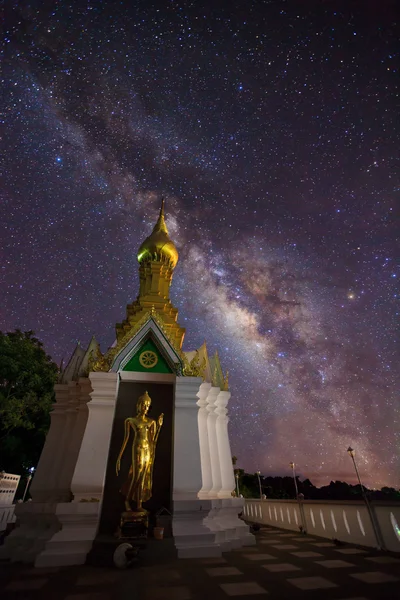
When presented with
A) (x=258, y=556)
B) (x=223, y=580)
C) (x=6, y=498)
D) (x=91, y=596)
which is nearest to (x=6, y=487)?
(x=6, y=498)

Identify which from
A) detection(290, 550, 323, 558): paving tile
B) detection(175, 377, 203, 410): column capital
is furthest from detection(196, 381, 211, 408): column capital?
detection(290, 550, 323, 558): paving tile

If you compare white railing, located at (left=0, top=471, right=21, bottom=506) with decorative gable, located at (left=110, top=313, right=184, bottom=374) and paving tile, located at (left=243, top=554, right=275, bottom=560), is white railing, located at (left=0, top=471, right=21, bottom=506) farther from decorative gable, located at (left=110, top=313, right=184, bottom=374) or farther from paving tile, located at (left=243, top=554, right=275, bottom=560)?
paving tile, located at (left=243, top=554, right=275, bottom=560)

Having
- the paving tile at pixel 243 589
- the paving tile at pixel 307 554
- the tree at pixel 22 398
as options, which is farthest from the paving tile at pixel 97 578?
the tree at pixel 22 398

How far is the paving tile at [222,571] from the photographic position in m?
6.88

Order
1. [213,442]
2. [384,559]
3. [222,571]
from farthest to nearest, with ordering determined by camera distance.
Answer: [213,442] → [384,559] → [222,571]

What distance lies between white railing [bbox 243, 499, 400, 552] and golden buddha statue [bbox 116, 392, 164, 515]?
737 centimetres

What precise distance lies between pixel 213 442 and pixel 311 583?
703 centimetres

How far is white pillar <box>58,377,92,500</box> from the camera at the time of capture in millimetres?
10953

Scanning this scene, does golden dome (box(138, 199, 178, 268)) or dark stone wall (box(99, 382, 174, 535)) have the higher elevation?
golden dome (box(138, 199, 178, 268))

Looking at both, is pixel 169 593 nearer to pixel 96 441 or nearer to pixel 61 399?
pixel 96 441

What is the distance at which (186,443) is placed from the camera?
10.4 meters

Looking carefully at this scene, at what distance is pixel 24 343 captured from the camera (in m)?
24.1

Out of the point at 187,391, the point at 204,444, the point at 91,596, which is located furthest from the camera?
the point at 204,444

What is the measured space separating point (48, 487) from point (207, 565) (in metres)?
6.83
